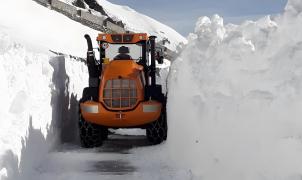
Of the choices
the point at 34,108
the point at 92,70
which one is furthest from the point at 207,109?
the point at 92,70

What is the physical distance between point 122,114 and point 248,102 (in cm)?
549

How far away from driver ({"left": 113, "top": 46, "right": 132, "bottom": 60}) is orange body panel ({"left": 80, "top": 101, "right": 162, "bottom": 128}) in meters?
1.36

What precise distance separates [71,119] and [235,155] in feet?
25.8

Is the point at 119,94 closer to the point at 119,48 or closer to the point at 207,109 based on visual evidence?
the point at 119,48

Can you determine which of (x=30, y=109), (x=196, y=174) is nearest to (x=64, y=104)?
(x=30, y=109)

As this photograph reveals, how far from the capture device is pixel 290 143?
5402mm

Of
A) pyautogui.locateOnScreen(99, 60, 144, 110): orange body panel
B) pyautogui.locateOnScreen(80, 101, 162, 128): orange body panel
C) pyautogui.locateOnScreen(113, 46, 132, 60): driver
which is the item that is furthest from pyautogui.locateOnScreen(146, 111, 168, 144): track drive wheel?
pyautogui.locateOnScreen(113, 46, 132, 60): driver

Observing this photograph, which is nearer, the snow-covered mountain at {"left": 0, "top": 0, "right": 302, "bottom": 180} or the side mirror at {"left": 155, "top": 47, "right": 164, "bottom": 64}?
the snow-covered mountain at {"left": 0, "top": 0, "right": 302, "bottom": 180}

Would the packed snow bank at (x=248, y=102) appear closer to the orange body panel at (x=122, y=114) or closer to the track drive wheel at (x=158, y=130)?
the orange body panel at (x=122, y=114)

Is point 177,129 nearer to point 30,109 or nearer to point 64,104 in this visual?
point 30,109

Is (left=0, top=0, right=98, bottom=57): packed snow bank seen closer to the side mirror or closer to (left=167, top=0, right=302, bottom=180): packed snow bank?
the side mirror

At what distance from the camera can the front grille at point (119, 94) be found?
11.5 meters

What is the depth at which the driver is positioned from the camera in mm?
12289

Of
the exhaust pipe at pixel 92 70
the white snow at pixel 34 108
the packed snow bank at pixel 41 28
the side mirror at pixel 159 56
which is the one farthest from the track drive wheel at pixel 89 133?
the packed snow bank at pixel 41 28
